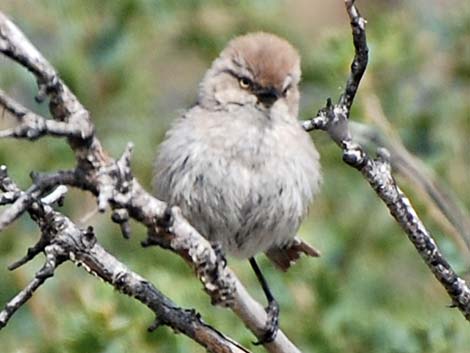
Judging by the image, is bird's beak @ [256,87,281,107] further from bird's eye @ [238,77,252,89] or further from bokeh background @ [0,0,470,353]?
bokeh background @ [0,0,470,353]

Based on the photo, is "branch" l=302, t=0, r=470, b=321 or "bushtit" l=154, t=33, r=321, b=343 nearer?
"branch" l=302, t=0, r=470, b=321

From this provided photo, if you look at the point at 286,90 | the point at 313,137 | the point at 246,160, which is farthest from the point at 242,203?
the point at 313,137

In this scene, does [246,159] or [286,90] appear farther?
[286,90]

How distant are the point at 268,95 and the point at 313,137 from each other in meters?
1.34

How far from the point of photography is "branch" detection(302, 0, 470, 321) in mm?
3000

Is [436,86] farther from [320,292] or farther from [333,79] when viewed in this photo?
[320,292]

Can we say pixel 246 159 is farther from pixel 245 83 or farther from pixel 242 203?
pixel 245 83

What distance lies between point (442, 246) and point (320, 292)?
887 millimetres

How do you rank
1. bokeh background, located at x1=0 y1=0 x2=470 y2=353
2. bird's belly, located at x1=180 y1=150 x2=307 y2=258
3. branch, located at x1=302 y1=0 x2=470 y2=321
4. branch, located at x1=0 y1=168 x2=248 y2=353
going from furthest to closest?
bokeh background, located at x1=0 y1=0 x2=470 y2=353 → bird's belly, located at x1=180 y1=150 x2=307 y2=258 → branch, located at x1=302 y1=0 x2=470 y2=321 → branch, located at x1=0 y1=168 x2=248 y2=353

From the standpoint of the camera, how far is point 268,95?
4.48 meters

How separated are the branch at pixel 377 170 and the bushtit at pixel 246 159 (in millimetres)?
1125

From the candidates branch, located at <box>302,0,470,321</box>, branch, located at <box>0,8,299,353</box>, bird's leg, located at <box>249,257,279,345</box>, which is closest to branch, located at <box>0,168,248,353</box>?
branch, located at <box>0,8,299,353</box>

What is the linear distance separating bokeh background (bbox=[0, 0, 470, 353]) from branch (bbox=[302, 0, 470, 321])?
172 cm

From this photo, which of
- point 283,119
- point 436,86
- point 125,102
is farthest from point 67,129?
point 436,86
